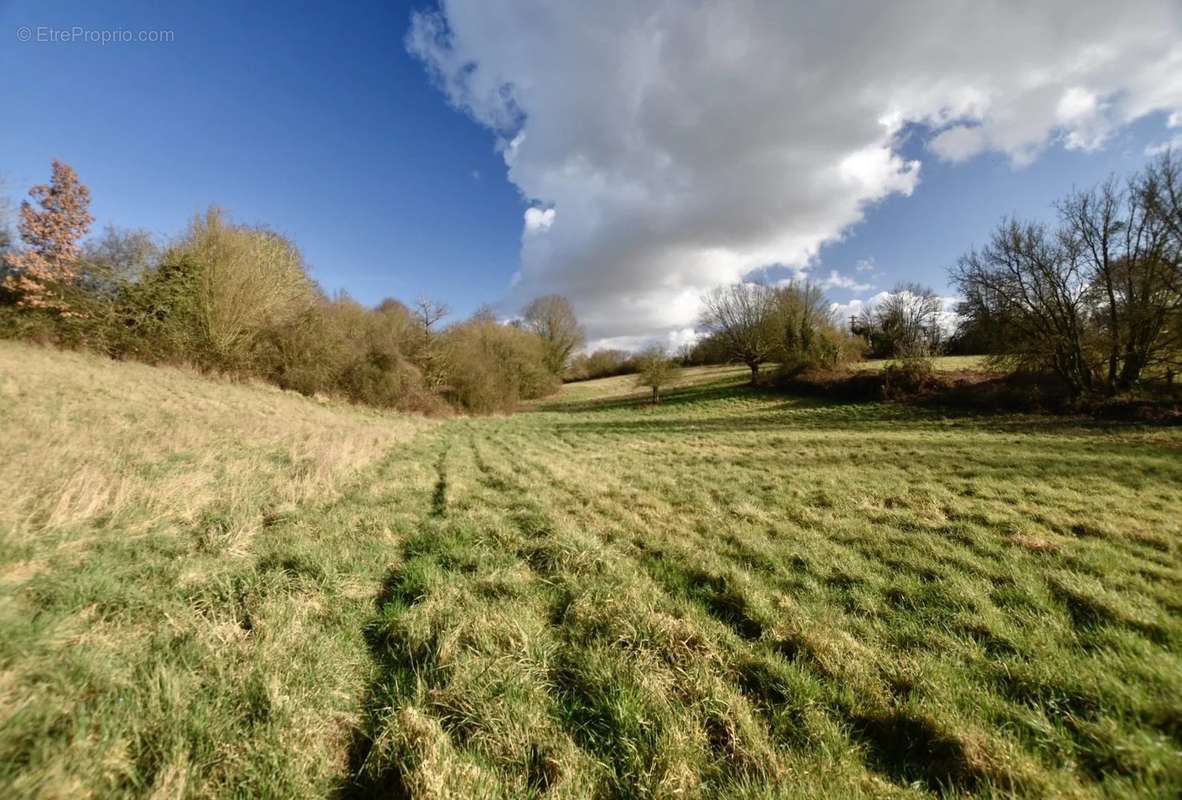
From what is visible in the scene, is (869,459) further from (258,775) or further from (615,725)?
(258,775)

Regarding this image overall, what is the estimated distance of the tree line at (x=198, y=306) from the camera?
1773cm

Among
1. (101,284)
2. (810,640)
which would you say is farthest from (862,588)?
(101,284)

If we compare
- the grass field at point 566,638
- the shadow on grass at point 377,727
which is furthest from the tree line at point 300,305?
the shadow on grass at point 377,727

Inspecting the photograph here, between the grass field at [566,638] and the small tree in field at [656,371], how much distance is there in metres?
26.8

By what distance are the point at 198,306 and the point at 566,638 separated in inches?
1081

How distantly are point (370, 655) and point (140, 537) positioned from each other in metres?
3.63

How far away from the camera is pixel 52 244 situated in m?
18.0

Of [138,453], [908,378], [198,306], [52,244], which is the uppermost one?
[52,244]

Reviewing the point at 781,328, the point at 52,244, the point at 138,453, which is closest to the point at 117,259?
the point at 52,244

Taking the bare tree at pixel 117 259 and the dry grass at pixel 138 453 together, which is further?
the bare tree at pixel 117 259

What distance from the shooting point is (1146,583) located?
4.06 m

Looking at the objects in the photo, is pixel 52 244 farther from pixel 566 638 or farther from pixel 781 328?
pixel 781 328

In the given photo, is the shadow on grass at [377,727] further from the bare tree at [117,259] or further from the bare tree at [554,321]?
the bare tree at [554,321]

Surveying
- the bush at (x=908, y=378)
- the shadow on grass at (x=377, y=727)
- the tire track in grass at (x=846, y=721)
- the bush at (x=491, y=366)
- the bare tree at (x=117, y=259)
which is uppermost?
the bare tree at (x=117, y=259)
